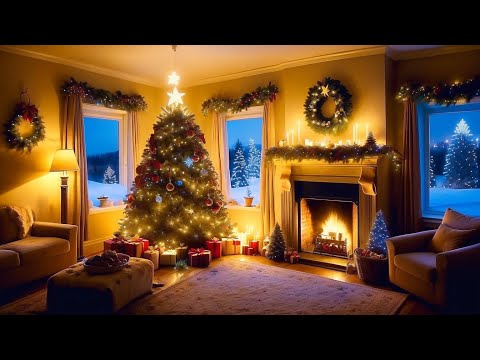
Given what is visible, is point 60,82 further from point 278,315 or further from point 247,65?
point 278,315

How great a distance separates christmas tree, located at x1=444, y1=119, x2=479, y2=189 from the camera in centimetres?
466

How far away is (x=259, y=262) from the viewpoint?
5.17 m

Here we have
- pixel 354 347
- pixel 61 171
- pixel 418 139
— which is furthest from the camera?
pixel 61 171

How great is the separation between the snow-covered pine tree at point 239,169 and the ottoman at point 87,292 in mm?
3118

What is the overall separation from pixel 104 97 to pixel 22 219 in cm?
222

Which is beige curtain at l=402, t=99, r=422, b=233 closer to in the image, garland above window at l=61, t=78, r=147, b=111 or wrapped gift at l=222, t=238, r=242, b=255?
wrapped gift at l=222, t=238, r=242, b=255

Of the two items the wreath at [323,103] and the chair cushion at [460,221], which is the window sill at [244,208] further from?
the chair cushion at [460,221]

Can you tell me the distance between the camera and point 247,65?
556 cm

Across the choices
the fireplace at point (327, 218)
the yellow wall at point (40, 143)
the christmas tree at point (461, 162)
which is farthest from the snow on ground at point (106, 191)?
the christmas tree at point (461, 162)

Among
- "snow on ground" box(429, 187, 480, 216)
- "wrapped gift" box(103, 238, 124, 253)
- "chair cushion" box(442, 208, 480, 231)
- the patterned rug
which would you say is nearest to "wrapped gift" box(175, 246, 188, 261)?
the patterned rug

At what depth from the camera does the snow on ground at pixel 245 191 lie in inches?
242

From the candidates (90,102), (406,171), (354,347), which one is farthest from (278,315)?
(90,102)

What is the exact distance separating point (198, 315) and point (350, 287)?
1.79 meters

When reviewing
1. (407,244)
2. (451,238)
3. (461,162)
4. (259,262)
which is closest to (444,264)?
(451,238)
